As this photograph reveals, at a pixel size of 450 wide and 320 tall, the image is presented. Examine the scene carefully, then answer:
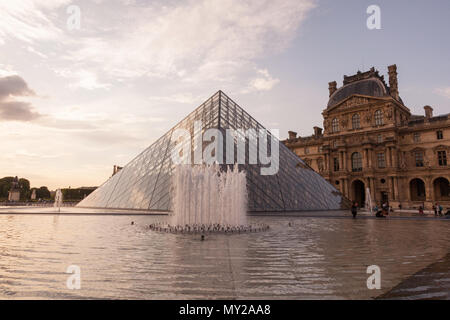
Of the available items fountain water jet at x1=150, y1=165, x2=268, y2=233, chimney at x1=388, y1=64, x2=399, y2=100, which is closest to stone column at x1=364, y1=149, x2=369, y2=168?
chimney at x1=388, y1=64, x2=399, y2=100

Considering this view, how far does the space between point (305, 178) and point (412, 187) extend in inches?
1206

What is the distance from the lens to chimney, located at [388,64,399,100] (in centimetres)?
5062

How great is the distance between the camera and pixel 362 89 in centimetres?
5156

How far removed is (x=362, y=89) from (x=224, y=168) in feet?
133

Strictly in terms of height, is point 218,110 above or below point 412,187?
above

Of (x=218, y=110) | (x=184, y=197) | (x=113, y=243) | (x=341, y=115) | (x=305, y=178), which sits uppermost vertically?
(x=341, y=115)

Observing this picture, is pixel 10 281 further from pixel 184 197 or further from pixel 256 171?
pixel 256 171

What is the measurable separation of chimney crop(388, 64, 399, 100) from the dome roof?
100cm

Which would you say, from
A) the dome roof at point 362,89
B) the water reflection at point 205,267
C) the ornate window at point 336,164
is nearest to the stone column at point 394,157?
the ornate window at point 336,164

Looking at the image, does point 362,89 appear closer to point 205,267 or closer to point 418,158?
point 418,158

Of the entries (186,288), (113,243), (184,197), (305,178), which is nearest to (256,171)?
(305,178)
